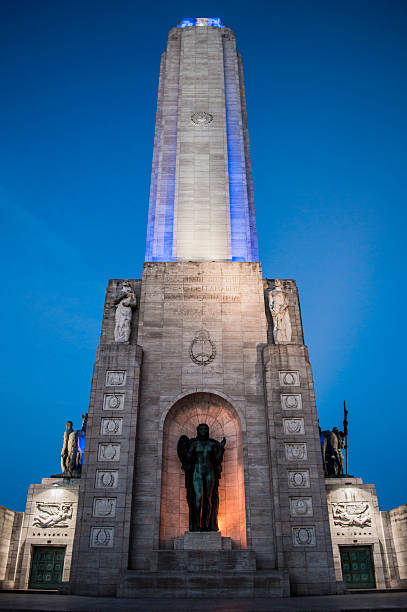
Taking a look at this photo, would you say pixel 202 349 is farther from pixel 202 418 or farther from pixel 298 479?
pixel 298 479

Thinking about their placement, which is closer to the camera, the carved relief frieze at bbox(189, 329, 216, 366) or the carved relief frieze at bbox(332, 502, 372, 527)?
the carved relief frieze at bbox(332, 502, 372, 527)

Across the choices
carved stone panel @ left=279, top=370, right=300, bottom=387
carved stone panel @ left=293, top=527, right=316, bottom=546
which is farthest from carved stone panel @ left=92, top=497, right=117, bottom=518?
carved stone panel @ left=279, top=370, right=300, bottom=387

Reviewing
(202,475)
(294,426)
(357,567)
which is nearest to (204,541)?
(202,475)

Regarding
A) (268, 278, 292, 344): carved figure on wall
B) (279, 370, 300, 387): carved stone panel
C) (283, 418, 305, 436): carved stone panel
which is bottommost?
(283, 418, 305, 436): carved stone panel

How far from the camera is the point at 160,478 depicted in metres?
14.0

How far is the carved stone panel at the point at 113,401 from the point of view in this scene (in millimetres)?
14688

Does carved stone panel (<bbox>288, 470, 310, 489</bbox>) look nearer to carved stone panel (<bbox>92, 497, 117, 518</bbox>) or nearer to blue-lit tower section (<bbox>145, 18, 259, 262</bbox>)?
carved stone panel (<bbox>92, 497, 117, 518</bbox>)

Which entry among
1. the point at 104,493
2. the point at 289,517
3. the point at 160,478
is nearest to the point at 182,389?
the point at 160,478

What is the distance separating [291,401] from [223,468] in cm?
298

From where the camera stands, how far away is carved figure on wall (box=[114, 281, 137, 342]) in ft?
53.4

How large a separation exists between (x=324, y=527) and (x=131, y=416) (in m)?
6.25

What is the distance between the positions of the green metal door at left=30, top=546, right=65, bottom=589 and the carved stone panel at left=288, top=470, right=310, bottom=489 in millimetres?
7447

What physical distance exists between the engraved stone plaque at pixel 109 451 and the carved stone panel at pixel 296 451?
16.2ft

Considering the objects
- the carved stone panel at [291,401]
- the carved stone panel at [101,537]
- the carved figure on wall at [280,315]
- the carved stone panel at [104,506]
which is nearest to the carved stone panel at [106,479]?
the carved stone panel at [104,506]
